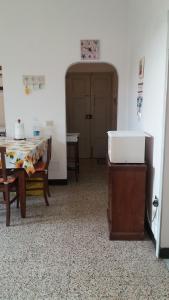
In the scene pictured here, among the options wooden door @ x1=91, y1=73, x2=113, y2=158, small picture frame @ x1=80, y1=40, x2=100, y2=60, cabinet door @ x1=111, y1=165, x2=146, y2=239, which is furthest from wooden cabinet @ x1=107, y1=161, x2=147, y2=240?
wooden door @ x1=91, y1=73, x2=113, y2=158

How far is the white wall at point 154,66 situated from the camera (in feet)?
7.47

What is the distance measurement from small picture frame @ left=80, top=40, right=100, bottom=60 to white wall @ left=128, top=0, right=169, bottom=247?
832 mm

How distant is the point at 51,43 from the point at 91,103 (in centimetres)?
256

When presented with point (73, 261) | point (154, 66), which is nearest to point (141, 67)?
point (154, 66)

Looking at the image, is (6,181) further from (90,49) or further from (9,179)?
(90,49)

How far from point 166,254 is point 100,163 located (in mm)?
3874

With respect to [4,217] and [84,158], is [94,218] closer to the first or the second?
[4,217]

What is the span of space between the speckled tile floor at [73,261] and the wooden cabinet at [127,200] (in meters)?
0.12

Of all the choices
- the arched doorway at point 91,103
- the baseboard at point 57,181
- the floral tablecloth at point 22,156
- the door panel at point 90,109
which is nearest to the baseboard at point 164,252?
the floral tablecloth at point 22,156

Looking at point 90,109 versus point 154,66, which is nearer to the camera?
point 154,66

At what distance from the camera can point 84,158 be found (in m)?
6.76

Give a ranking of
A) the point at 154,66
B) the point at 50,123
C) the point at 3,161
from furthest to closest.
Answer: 1. the point at 50,123
2. the point at 3,161
3. the point at 154,66

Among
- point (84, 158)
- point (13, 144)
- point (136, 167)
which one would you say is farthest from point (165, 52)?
point (84, 158)

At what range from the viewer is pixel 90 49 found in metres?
4.12
